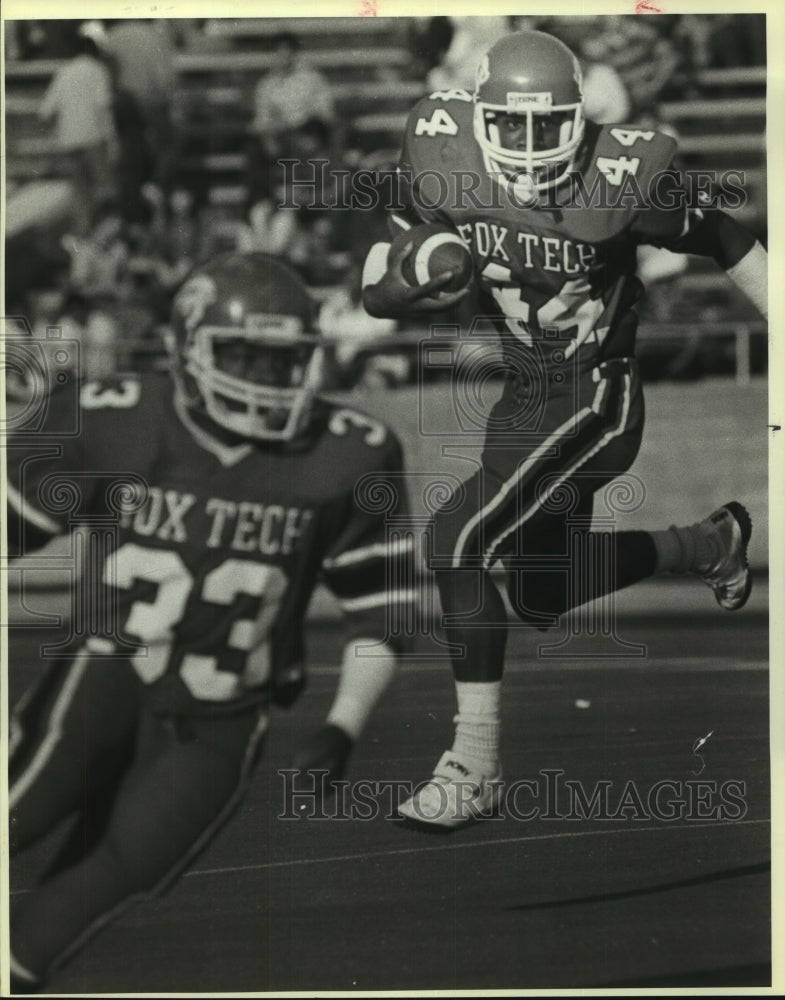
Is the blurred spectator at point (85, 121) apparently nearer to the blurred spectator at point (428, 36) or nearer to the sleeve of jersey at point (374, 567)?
the blurred spectator at point (428, 36)

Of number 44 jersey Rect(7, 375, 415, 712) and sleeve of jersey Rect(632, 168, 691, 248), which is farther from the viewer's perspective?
sleeve of jersey Rect(632, 168, 691, 248)

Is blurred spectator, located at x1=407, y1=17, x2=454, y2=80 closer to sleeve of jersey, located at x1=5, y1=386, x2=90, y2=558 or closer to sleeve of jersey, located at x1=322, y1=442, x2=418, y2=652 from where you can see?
sleeve of jersey, located at x1=322, y1=442, x2=418, y2=652

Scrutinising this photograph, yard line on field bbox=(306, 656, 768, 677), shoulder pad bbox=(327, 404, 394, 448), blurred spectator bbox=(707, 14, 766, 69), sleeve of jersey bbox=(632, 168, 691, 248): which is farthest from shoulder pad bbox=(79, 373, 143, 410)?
blurred spectator bbox=(707, 14, 766, 69)

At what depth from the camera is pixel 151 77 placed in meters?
4.31

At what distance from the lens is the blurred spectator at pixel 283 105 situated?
418 cm

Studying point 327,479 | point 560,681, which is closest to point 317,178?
point 327,479

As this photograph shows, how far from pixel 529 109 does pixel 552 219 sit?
26 cm

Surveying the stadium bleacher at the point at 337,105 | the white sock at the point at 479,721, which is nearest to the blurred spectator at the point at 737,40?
the stadium bleacher at the point at 337,105

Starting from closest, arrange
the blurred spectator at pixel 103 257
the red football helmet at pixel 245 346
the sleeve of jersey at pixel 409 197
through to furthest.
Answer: the red football helmet at pixel 245 346 < the sleeve of jersey at pixel 409 197 < the blurred spectator at pixel 103 257

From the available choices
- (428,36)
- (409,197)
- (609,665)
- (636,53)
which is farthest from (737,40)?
(609,665)

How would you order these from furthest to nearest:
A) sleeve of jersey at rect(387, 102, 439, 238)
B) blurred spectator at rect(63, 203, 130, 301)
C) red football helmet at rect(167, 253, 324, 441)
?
blurred spectator at rect(63, 203, 130, 301) < sleeve of jersey at rect(387, 102, 439, 238) < red football helmet at rect(167, 253, 324, 441)

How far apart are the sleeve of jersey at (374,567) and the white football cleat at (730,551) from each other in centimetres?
78

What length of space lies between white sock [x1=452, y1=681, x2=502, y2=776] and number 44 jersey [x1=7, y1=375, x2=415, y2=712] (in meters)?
0.31

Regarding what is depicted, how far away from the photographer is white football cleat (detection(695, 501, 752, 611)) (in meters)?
4.16
